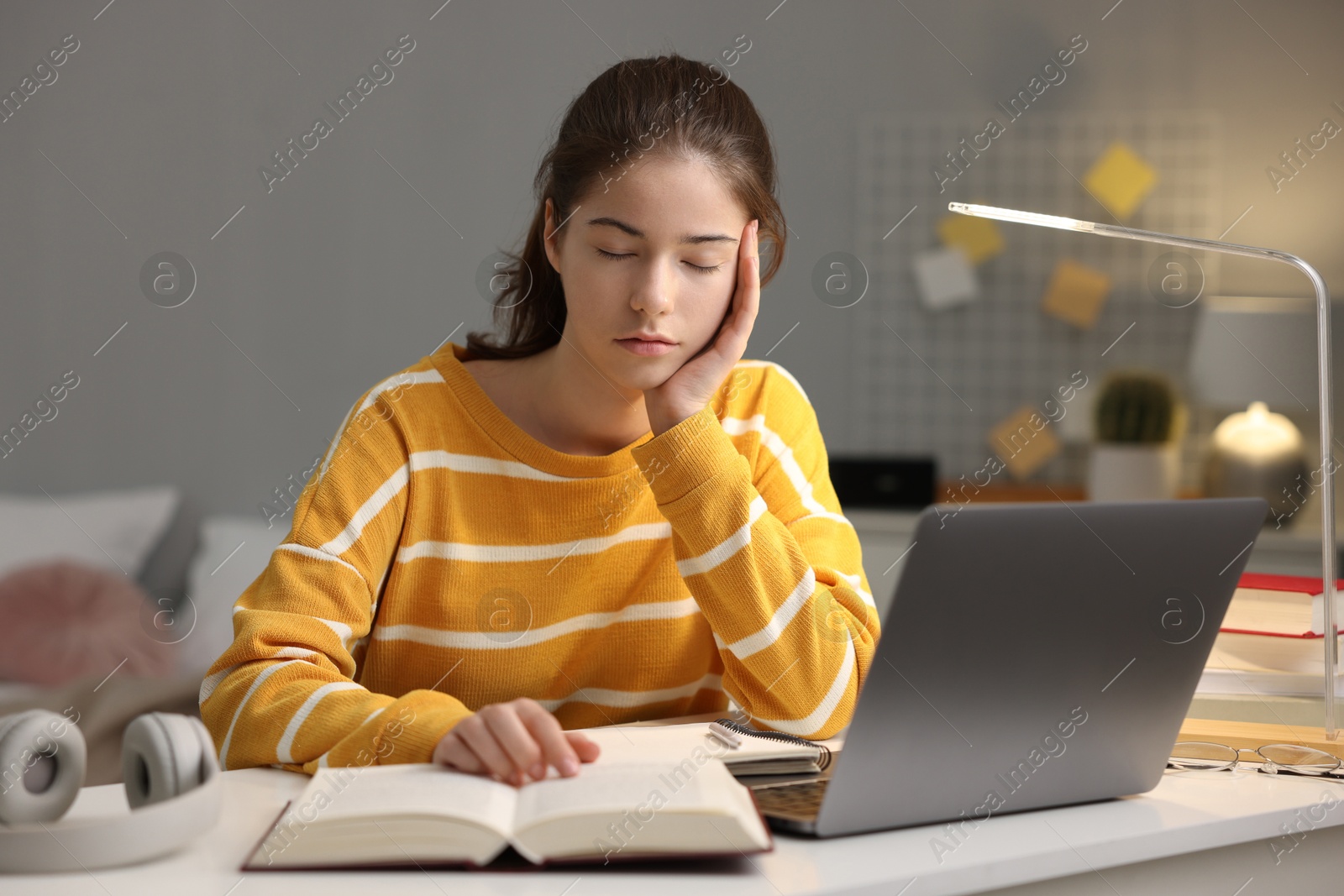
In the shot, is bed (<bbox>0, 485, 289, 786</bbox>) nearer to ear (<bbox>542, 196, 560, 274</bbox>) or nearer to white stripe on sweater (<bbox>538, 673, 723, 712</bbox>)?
white stripe on sweater (<bbox>538, 673, 723, 712</bbox>)

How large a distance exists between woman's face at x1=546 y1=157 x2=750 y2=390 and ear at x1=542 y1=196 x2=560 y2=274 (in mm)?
59

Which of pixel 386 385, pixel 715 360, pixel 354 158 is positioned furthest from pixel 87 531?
pixel 715 360

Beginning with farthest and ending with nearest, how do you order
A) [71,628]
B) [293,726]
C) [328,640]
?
[71,628]
[328,640]
[293,726]

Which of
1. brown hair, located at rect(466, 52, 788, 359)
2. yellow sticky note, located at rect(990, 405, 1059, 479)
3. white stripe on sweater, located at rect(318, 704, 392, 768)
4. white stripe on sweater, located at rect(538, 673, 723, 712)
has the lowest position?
white stripe on sweater, located at rect(538, 673, 723, 712)

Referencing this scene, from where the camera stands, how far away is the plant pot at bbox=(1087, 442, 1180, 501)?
2.67m

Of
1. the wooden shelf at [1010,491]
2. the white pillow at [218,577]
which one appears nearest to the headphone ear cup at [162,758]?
the white pillow at [218,577]

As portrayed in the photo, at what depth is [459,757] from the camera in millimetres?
727

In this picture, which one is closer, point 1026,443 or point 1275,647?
point 1275,647

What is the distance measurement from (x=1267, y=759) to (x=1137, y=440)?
1901mm

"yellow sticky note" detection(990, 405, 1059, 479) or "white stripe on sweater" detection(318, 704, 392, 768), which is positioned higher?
"yellow sticky note" detection(990, 405, 1059, 479)

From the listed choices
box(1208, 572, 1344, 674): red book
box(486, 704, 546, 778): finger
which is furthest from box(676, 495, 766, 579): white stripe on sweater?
box(1208, 572, 1344, 674): red book

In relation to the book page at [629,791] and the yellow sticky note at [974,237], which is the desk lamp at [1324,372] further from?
the yellow sticky note at [974,237]

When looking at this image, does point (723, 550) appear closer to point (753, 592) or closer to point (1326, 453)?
point (753, 592)

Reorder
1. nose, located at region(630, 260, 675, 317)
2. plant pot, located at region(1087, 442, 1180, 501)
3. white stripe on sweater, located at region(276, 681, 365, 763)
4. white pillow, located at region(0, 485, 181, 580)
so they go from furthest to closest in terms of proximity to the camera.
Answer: plant pot, located at region(1087, 442, 1180, 501) → white pillow, located at region(0, 485, 181, 580) → nose, located at region(630, 260, 675, 317) → white stripe on sweater, located at region(276, 681, 365, 763)
